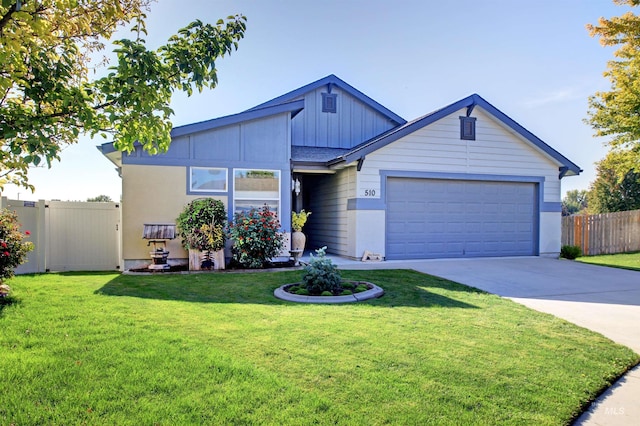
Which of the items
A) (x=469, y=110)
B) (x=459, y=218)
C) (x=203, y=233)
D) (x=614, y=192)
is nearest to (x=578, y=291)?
(x=459, y=218)

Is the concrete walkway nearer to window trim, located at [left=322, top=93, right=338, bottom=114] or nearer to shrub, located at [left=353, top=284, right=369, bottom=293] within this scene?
shrub, located at [left=353, top=284, right=369, bottom=293]

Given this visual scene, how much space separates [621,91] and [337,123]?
1092cm

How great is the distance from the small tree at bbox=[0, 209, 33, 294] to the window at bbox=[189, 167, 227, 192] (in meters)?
3.98

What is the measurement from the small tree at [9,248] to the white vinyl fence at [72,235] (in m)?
2.89

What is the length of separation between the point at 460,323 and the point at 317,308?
1998mm

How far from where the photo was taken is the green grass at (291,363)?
2.81 metres

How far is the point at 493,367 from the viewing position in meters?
3.64

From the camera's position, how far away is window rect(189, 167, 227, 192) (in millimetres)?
10148

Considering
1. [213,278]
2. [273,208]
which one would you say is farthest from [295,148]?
[213,278]

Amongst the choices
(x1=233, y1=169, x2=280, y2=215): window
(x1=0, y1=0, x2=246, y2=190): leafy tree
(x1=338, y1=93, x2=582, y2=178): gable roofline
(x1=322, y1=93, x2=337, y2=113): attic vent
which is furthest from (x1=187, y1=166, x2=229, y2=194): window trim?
(x1=0, y1=0, x2=246, y2=190): leafy tree

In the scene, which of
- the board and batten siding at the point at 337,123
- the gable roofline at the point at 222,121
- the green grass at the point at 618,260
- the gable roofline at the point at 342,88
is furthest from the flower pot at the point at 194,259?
the green grass at the point at 618,260

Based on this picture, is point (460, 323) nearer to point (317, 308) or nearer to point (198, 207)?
point (317, 308)
